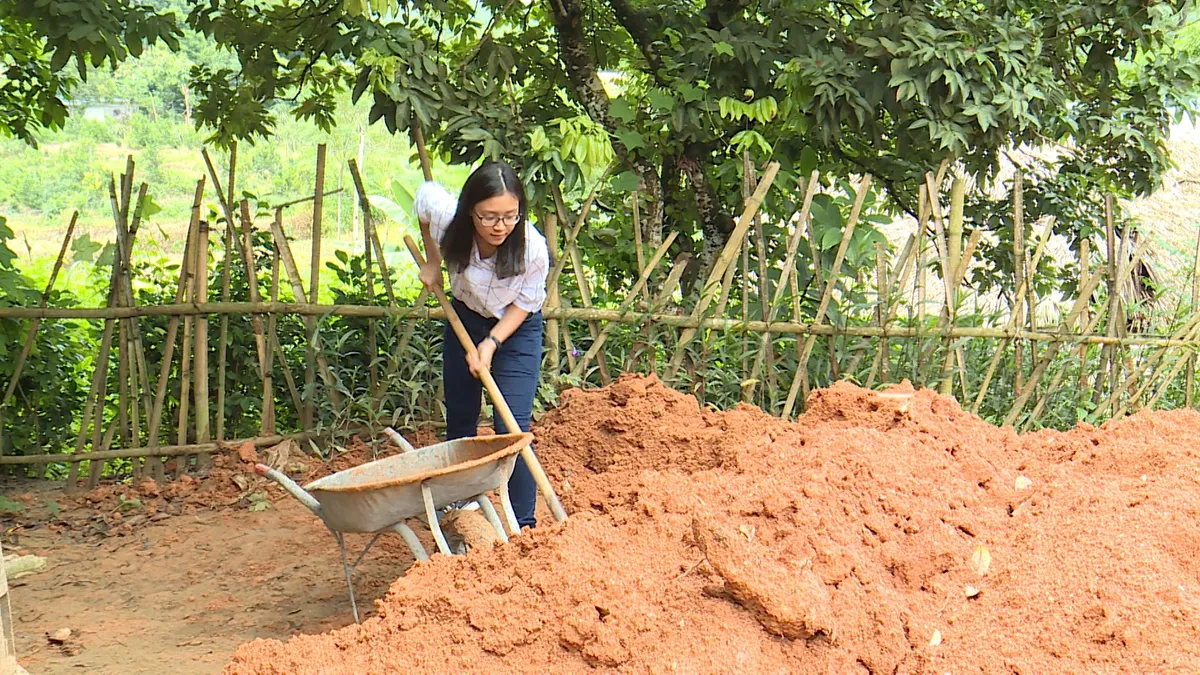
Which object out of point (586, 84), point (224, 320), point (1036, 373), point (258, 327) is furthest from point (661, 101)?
point (1036, 373)

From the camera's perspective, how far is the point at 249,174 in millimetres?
16203

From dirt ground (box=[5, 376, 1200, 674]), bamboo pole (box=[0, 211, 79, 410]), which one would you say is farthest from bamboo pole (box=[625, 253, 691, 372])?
bamboo pole (box=[0, 211, 79, 410])

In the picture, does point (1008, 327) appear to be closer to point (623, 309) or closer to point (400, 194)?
point (623, 309)

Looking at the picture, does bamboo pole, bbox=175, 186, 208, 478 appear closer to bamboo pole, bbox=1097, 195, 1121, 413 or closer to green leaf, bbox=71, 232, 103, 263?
green leaf, bbox=71, 232, 103, 263

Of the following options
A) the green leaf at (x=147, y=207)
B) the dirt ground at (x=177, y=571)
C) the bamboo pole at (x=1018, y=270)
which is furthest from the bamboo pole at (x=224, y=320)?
the bamboo pole at (x=1018, y=270)

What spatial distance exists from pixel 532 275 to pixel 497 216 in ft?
0.97

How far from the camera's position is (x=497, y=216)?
115 inches

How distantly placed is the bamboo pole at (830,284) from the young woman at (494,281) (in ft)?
5.37

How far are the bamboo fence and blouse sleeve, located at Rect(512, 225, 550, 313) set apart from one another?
37.6 inches

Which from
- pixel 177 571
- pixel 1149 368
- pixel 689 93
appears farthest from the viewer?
pixel 1149 368

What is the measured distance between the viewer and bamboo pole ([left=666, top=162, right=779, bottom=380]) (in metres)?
4.30

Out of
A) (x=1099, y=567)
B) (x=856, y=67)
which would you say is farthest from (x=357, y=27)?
(x=1099, y=567)

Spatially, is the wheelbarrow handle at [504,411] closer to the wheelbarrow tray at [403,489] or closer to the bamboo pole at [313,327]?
the wheelbarrow tray at [403,489]

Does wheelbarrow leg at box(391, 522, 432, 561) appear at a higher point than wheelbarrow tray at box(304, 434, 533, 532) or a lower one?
lower
